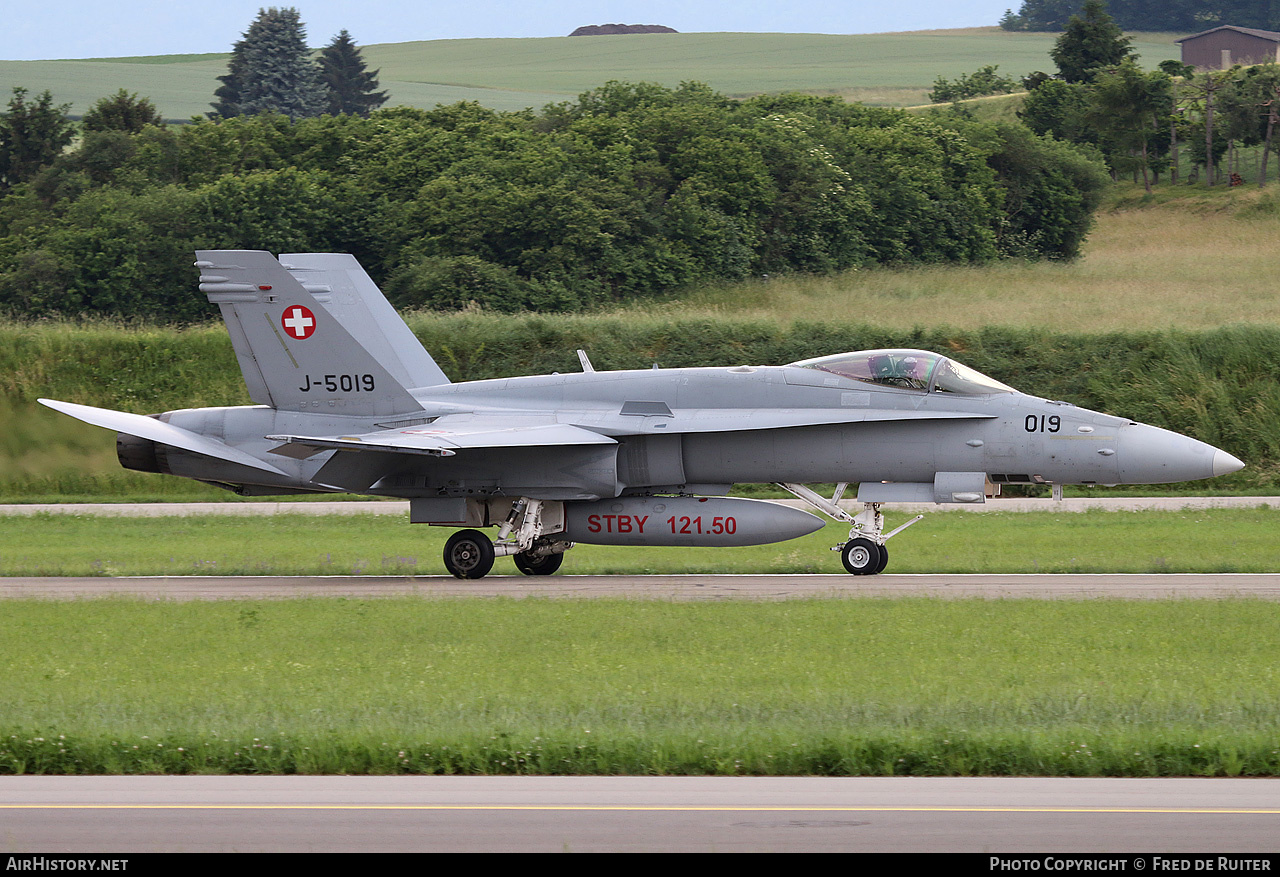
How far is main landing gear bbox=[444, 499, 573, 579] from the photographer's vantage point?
1727 centimetres

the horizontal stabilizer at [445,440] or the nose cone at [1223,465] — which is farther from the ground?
the horizontal stabilizer at [445,440]

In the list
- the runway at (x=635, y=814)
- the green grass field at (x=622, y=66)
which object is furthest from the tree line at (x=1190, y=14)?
the runway at (x=635, y=814)

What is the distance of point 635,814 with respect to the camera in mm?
6551

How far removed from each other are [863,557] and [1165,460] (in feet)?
11.8

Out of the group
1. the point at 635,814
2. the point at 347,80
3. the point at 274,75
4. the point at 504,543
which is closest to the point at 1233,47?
the point at 347,80

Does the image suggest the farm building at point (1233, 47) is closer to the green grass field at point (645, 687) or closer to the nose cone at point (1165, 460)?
the nose cone at point (1165, 460)

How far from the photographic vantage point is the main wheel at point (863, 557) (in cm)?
1661

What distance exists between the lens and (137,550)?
2038 centimetres

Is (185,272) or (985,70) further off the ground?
(985,70)

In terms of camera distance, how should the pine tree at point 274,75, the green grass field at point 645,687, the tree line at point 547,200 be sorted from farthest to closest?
1. the pine tree at point 274,75
2. the tree line at point 547,200
3. the green grass field at point 645,687

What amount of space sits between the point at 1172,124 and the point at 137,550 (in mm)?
68345

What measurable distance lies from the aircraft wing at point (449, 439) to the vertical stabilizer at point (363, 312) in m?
2.15
